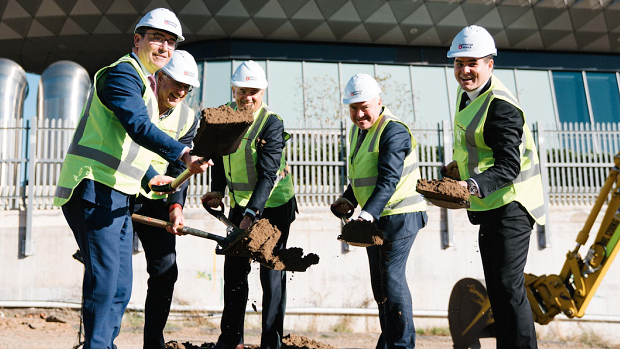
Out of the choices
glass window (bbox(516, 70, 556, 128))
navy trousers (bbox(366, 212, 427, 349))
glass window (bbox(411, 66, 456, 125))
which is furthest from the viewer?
glass window (bbox(516, 70, 556, 128))

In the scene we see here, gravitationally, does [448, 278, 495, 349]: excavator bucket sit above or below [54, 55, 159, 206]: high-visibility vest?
below

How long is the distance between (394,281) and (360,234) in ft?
1.63

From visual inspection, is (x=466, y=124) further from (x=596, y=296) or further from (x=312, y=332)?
(x=596, y=296)

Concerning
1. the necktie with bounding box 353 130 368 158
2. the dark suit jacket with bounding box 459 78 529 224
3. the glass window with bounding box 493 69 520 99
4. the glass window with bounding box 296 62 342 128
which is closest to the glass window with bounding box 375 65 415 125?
the glass window with bounding box 296 62 342 128

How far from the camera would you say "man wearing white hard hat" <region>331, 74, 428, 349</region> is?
366 centimetres

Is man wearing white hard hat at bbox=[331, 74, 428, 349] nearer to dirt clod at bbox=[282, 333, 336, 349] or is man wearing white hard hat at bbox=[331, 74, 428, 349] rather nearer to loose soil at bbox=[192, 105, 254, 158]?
dirt clod at bbox=[282, 333, 336, 349]

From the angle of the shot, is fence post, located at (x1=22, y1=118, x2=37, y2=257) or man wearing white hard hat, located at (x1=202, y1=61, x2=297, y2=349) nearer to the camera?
man wearing white hard hat, located at (x1=202, y1=61, x2=297, y2=349)

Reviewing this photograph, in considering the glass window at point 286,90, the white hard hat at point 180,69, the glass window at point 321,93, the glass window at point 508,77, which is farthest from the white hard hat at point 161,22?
the glass window at point 508,77

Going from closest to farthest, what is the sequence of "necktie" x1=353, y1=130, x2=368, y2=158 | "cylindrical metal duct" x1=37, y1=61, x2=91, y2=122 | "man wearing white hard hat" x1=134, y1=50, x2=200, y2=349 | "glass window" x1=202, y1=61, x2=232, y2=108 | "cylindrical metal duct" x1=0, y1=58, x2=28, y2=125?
"man wearing white hard hat" x1=134, y1=50, x2=200, y2=349
"necktie" x1=353, y1=130, x2=368, y2=158
"cylindrical metal duct" x1=37, y1=61, x2=91, y2=122
"cylindrical metal duct" x1=0, y1=58, x2=28, y2=125
"glass window" x1=202, y1=61, x2=232, y2=108

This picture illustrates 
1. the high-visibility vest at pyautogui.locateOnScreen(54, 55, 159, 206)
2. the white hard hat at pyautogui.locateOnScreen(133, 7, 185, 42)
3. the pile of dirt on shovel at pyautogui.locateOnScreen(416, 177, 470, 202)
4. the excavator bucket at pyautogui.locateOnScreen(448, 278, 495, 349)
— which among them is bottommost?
the excavator bucket at pyautogui.locateOnScreen(448, 278, 495, 349)

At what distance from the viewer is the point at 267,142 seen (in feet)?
13.6

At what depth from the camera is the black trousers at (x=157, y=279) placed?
3758mm

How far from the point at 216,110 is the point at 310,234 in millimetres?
5733

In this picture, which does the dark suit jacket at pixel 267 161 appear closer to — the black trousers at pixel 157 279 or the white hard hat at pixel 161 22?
the black trousers at pixel 157 279
